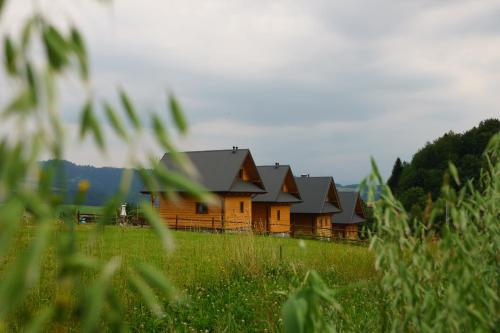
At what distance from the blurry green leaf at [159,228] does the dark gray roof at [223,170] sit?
1276 inches

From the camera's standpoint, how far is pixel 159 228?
1.04m

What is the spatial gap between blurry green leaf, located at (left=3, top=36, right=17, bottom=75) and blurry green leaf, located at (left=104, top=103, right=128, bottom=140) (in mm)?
197

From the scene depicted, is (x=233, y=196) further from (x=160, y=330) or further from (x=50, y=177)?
(x=50, y=177)

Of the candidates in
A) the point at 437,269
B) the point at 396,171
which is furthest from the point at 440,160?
the point at 437,269

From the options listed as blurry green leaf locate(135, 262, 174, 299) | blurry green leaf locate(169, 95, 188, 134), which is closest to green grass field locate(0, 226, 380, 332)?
blurry green leaf locate(135, 262, 174, 299)

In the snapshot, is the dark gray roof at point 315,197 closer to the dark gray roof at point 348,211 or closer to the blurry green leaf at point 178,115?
the dark gray roof at point 348,211

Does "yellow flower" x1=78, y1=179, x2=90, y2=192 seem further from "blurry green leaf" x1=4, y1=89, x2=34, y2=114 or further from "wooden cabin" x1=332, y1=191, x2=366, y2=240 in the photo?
"wooden cabin" x1=332, y1=191, x2=366, y2=240

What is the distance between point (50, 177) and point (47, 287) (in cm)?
696

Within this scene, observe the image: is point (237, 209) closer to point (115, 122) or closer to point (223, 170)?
point (223, 170)

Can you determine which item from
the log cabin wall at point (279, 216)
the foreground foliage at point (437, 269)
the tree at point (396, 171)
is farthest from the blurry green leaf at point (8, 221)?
the tree at point (396, 171)

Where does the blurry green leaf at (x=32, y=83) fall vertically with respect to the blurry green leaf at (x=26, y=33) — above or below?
below

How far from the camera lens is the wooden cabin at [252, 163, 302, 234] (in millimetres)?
38750

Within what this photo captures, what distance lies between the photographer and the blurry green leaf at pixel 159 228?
974 mm

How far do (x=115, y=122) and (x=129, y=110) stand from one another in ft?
0.17
